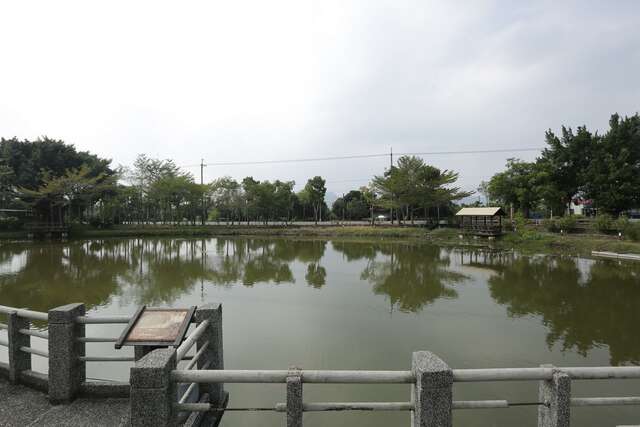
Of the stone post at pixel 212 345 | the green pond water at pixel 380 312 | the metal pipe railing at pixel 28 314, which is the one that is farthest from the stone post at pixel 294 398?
the metal pipe railing at pixel 28 314

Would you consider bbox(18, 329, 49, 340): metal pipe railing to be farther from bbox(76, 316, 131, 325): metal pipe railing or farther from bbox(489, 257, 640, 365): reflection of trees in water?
bbox(489, 257, 640, 365): reflection of trees in water

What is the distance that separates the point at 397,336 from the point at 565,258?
60.7ft

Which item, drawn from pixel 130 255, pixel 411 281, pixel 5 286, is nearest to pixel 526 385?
pixel 411 281

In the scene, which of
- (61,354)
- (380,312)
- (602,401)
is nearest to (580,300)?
(380,312)

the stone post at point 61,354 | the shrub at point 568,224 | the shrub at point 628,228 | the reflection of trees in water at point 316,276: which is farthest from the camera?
the shrub at point 568,224

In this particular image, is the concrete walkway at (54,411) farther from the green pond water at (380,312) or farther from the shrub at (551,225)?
the shrub at (551,225)

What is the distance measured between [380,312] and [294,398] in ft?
A: 23.2

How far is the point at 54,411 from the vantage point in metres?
3.61

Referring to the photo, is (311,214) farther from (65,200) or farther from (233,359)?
(233,359)

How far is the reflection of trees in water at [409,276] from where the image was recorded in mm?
11266

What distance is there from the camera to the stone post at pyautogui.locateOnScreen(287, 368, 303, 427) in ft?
8.95

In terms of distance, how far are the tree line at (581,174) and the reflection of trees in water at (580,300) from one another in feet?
49.1

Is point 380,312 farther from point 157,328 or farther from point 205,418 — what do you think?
Answer: point 157,328

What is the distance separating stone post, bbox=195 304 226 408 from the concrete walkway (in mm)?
911
